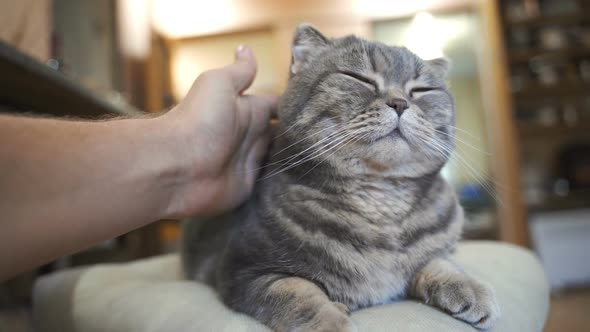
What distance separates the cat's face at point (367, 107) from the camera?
2.42 feet

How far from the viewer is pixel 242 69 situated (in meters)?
0.96

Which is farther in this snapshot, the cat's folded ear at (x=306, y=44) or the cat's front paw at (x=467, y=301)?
the cat's folded ear at (x=306, y=44)

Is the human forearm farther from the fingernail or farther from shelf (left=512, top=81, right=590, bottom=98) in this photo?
shelf (left=512, top=81, right=590, bottom=98)

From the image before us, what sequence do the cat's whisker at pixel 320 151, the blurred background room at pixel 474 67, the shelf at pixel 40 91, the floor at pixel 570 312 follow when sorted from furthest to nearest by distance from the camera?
the blurred background room at pixel 474 67 < the floor at pixel 570 312 < the shelf at pixel 40 91 < the cat's whisker at pixel 320 151

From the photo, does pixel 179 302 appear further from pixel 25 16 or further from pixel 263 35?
pixel 263 35

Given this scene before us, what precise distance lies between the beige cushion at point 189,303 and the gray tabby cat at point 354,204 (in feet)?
0.15

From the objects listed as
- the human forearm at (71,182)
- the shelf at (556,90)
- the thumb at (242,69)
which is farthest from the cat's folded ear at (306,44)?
the shelf at (556,90)

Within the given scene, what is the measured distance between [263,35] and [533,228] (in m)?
2.47

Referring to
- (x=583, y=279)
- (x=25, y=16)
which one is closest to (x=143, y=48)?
(x=25, y=16)

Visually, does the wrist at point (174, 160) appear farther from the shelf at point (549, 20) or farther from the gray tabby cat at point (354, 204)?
the shelf at point (549, 20)

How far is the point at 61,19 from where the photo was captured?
2.52m

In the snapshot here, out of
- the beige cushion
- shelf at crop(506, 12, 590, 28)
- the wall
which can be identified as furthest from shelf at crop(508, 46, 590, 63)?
the wall

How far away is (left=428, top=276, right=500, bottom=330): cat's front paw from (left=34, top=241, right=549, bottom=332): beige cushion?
2 cm

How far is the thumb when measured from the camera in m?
0.92
